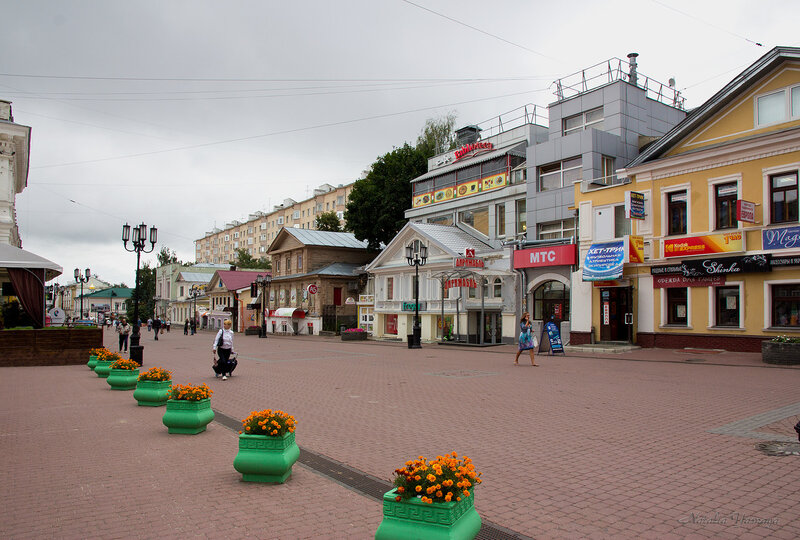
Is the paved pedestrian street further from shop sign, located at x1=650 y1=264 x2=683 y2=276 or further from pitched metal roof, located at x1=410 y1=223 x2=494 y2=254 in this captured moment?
pitched metal roof, located at x1=410 y1=223 x2=494 y2=254

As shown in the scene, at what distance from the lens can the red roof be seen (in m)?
67.4

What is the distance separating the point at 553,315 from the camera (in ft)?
97.5

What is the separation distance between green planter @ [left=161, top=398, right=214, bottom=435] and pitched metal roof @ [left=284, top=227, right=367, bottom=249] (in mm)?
45365

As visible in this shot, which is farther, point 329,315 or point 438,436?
point 329,315

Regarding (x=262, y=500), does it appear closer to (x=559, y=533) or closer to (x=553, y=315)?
(x=559, y=533)

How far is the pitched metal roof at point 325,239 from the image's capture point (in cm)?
5428

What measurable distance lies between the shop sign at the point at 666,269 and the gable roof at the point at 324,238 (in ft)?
117

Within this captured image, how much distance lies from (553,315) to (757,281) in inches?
418

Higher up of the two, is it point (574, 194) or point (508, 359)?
point (574, 194)

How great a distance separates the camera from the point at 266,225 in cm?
9569

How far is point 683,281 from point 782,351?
6.14 metres

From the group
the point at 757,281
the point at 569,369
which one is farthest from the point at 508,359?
the point at 757,281

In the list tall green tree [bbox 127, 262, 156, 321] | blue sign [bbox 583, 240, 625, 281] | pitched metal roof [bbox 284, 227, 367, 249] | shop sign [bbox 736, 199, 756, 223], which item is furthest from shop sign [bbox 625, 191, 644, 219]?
tall green tree [bbox 127, 262, 156, 321]

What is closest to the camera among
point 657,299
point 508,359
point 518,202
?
point 508,359
